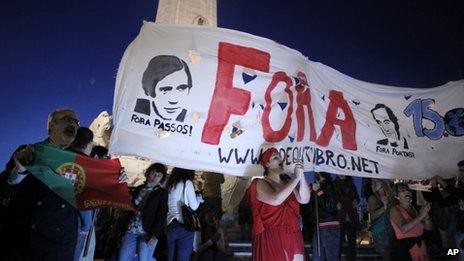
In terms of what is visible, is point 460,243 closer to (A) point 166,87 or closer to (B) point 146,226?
(B) point 146,226

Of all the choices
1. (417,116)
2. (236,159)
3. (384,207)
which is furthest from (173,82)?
(384,207)

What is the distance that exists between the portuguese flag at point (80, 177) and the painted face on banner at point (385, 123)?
4.37 m

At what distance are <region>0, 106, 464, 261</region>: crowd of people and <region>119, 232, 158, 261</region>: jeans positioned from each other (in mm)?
14

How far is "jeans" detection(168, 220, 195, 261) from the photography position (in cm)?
595

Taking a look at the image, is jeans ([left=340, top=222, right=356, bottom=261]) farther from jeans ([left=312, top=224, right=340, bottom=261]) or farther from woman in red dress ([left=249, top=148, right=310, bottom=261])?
woman in red dress ([left=249, top=148, right=310, bottom=261])

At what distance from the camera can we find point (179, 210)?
6059 millimetres

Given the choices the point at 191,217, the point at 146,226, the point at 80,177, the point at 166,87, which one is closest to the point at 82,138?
the point at 80,177

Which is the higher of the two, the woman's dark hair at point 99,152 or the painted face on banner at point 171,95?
the painted face on banner at point 171,95

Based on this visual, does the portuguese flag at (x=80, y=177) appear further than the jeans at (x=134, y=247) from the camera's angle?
No

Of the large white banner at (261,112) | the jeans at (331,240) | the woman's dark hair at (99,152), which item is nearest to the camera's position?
the large white banner at (261,112)

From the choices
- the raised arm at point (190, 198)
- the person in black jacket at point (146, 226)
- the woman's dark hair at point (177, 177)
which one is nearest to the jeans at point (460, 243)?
the raised arm at point (190, 198)

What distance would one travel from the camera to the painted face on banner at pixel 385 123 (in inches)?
243

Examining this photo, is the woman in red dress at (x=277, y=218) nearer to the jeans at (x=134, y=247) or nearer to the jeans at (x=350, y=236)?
the jeans at (x=134, y=247)

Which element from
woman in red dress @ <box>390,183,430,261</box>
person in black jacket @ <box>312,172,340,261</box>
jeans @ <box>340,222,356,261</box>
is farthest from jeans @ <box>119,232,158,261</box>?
jeans @ <box>340,222,356,261</box>
